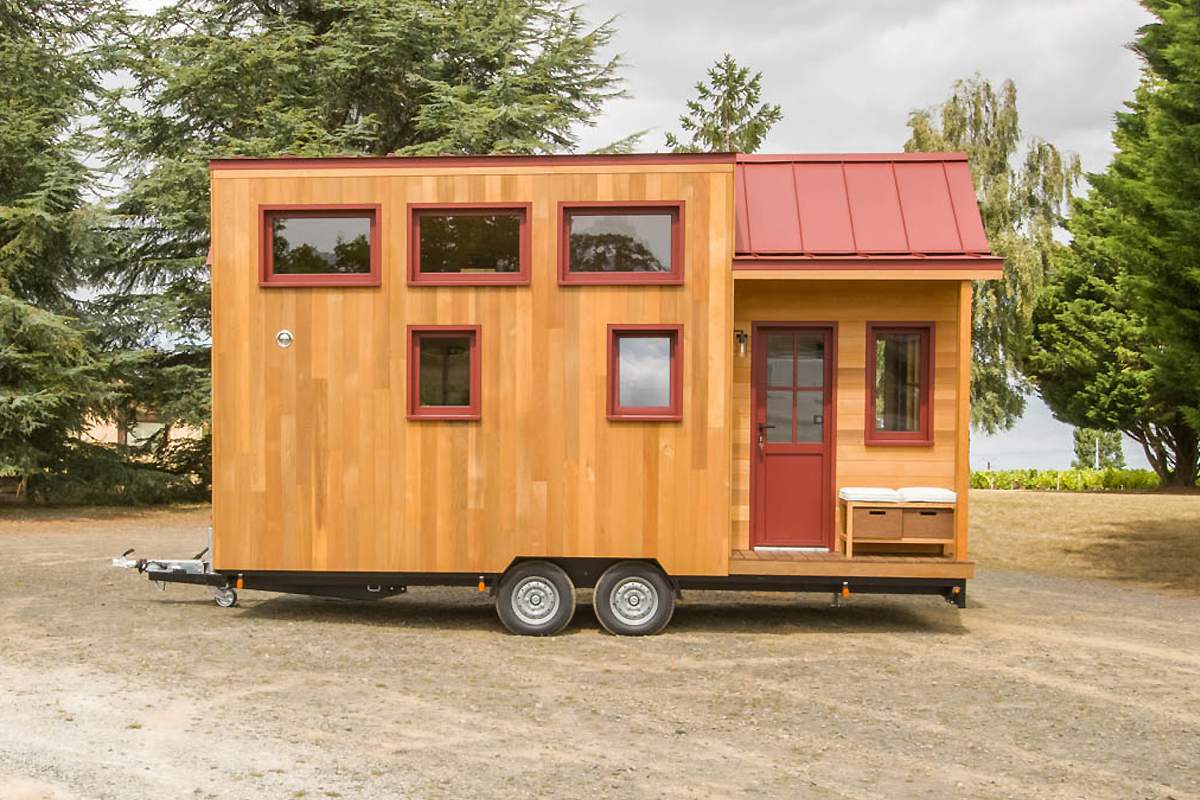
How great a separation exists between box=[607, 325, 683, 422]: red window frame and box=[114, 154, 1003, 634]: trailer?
25 millimetres

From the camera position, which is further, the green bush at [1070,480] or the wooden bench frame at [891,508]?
the green bush at [1070,480]

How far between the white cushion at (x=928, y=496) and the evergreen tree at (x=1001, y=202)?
921 inches

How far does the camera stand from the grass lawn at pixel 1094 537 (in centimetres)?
1598

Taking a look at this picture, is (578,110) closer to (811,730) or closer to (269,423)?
(269,423)

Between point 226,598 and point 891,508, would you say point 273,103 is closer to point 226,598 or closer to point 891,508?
point 226,598

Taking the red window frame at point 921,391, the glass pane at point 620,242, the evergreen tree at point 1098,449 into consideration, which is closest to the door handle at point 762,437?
the red window frame at point 921,391

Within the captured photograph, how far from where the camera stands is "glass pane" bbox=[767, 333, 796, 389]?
34.6 feet

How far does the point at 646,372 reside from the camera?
9914 mm

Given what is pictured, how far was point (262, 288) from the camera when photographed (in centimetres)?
1005

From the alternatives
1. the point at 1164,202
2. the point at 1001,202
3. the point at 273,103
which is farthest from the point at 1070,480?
the point at 273,103

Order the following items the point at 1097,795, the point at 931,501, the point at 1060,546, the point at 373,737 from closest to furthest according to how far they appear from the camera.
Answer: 1. the point at 1097,795
2. the point at 373,737
3. the point at 931,501
4. the point at 1060,546

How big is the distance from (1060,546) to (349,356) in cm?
1262

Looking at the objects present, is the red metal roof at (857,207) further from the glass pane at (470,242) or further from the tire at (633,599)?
the tire at (633,599)

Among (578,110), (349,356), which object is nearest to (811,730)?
(349,356)
